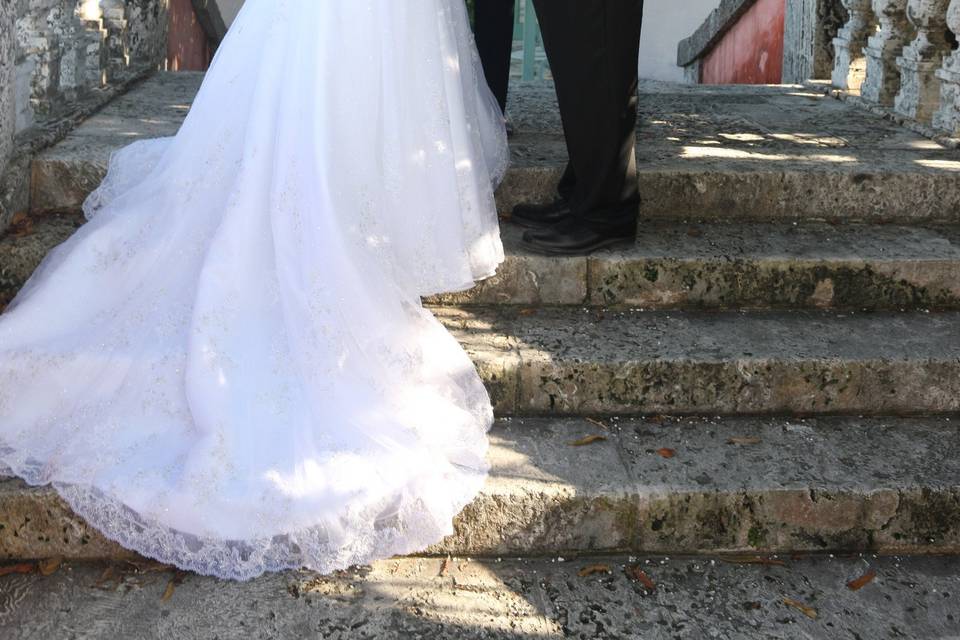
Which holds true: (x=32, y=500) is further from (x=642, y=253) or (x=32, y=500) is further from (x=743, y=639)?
(x=642, y=253)

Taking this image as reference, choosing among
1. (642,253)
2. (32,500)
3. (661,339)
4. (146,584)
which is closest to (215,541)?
(146,584)

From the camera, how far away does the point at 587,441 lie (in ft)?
9.57

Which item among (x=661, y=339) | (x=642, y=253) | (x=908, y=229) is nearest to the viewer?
(x=661, y=339)

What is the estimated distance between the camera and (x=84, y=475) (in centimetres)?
254

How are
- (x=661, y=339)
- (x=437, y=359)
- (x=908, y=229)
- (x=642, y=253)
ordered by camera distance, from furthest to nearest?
(x=908, y=229) < (x=642, y=253) < (x=661, y=339) < (x=437, y=359)

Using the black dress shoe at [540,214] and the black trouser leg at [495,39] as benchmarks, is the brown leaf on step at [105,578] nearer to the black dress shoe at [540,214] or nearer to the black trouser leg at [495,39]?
the black dress shoe at [540,214]

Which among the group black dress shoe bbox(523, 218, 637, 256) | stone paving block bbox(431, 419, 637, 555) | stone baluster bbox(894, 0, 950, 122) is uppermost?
stone baluster bbox(894, 0, 950, 122)

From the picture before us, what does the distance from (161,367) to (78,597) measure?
2.02 feet

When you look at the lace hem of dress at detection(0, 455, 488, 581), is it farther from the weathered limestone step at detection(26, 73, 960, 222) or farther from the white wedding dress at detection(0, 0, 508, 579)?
the weathered limestone step at detection(26, 73, 960, 222)

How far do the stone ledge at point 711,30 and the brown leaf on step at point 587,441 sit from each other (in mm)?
5461

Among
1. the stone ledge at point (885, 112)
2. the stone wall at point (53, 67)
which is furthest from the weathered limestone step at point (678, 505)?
the stone ledge at point (885, 112)

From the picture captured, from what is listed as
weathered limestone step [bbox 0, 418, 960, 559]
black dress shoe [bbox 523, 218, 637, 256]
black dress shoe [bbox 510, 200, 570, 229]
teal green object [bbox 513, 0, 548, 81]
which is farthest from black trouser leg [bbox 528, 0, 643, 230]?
teal green object [bbox 513, 0, 548, 81]

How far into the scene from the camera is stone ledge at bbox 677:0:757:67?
25.4 feet

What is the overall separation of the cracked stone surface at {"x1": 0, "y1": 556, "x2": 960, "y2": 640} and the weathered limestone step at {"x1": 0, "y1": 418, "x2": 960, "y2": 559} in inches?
2.6
